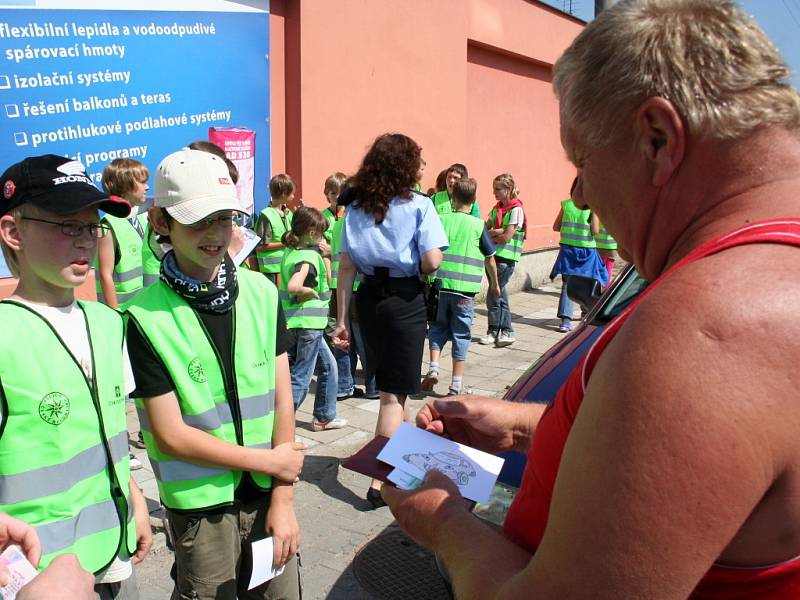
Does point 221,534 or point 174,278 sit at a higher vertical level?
point 174,278

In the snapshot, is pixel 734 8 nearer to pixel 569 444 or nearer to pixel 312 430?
pixel 569 444

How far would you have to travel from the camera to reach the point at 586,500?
888 mm

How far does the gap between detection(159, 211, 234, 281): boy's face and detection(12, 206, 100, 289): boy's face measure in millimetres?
338

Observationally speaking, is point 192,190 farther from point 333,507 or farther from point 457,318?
point 457,318

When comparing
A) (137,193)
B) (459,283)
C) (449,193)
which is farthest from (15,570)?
(449,193)

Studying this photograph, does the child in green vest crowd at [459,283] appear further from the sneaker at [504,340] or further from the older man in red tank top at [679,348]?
the older man in red tank top at [679,348]

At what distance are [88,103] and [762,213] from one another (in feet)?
21.2

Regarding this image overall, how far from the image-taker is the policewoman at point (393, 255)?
4.18m

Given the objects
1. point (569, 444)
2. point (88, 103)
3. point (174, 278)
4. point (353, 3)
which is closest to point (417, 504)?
point (569, 444)

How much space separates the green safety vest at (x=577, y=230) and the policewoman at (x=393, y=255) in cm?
473

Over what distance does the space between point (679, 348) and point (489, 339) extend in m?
7.92

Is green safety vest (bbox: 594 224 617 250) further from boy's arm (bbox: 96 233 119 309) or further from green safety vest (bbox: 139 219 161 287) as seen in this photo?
boy's arm (bbox: 96 233 119 309)

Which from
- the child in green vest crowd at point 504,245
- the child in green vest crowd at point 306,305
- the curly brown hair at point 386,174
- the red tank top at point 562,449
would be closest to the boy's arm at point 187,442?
the red tank top at point 562,449

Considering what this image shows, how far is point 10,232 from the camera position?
6.47ft
